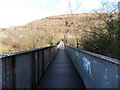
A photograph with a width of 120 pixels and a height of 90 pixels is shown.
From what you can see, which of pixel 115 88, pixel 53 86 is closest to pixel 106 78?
pixel 115 88

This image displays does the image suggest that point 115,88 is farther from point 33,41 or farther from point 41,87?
point 33,41

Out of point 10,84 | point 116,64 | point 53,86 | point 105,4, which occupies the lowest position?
point 53,86

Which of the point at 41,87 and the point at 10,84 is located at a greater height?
the point at 10,84

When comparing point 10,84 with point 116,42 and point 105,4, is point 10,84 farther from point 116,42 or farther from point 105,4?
point 105,4

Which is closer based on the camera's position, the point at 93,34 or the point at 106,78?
the point at 106,78

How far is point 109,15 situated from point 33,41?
1779 cm

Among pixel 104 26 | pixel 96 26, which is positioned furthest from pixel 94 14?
pixel 104 26

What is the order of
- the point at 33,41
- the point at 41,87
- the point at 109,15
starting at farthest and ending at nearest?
the point at 33,41 < the point at 109,15 < the point at 41,87

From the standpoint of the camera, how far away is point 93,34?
9.40 m

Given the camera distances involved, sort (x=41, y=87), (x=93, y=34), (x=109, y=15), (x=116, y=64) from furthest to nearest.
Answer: (x=93, y=34) → (x=109, y=15) → (x=41, y=87) → (x=116, y=64)

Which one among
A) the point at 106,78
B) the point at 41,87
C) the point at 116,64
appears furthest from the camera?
the point at 41,87

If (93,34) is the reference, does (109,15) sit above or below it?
above

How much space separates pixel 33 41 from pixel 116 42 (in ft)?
63.2

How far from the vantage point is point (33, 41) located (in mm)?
24031
